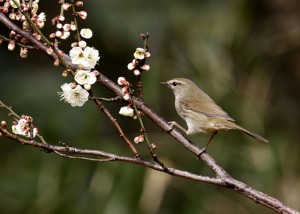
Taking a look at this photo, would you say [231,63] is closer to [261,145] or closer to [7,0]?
[261,145]

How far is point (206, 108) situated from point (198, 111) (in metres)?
0.08

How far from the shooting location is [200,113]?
394cm

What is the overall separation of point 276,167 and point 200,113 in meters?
1.75

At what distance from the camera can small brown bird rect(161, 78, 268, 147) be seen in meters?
3.83

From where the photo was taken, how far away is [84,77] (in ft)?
7.25

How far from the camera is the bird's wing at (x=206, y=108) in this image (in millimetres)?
3889

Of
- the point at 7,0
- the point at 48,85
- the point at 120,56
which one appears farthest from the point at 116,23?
the point at 7,0

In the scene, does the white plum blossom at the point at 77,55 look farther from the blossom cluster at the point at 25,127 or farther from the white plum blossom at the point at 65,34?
the blossom cluster at the point at 25,127

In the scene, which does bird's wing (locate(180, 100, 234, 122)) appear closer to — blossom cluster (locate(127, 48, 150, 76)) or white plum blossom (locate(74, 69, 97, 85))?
blossom cluster (locate(127, 48, 150, 76))

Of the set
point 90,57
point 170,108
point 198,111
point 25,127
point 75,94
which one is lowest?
point 25,127

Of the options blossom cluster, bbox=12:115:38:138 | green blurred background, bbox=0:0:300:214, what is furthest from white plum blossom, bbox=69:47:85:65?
green blurred background, bbox=0:0:300:214

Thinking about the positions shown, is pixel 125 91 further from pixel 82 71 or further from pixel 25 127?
pixel 25 127

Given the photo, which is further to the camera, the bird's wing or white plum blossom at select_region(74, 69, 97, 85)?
the bird's wing

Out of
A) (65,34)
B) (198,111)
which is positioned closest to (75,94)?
(65,34)
